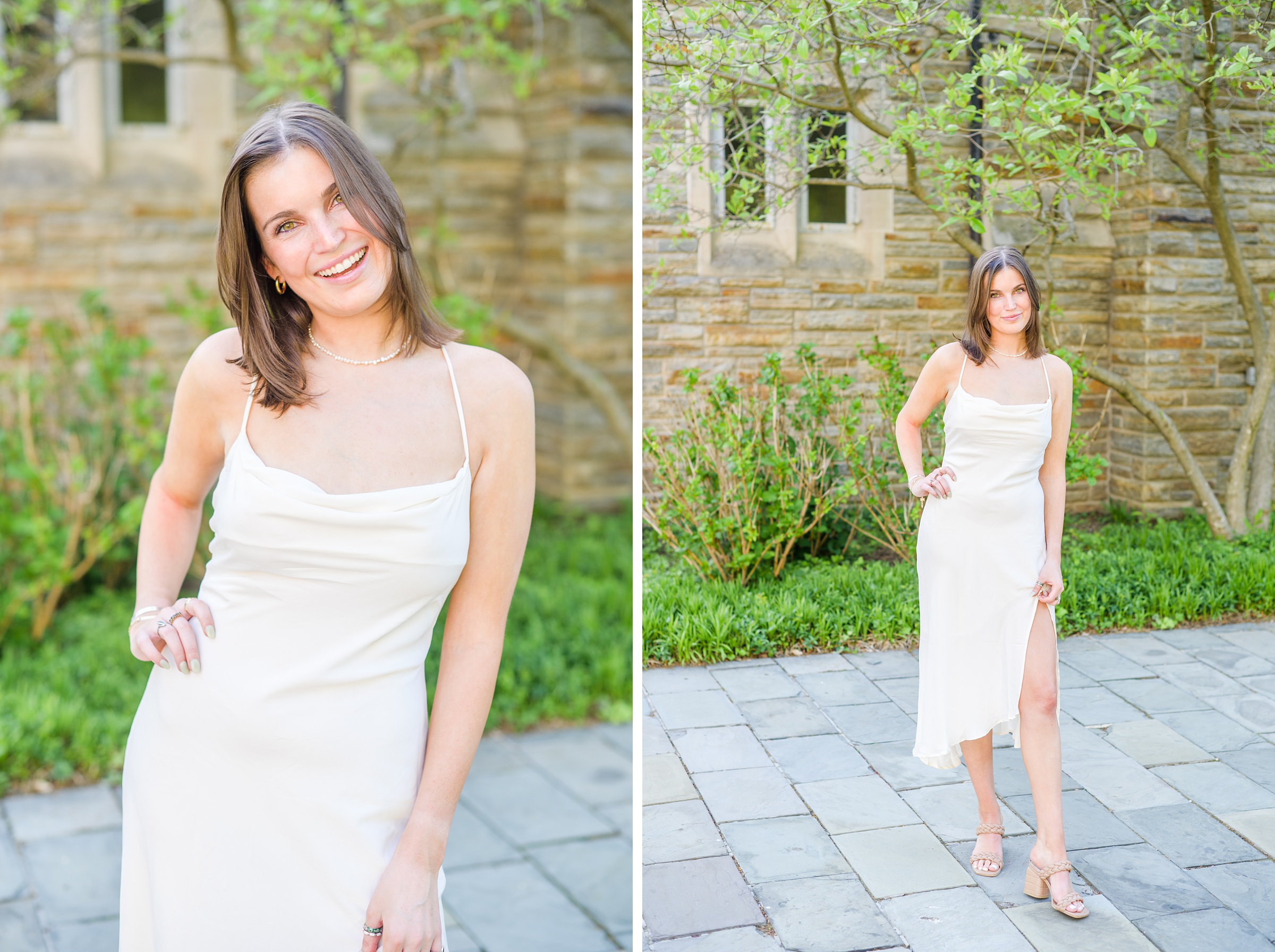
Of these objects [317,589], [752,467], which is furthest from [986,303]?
[317,589]

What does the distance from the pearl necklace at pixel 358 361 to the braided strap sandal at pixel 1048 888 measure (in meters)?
1.09

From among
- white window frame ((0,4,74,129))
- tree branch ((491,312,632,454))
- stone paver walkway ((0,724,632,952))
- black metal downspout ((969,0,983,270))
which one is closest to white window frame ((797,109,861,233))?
black metal downspout ((969,0,983,270))

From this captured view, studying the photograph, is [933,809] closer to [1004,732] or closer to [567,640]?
[1004,732]

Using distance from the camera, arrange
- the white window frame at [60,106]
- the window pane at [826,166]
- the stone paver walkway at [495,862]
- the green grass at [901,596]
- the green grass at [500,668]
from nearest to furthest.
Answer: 1. the green grass at [901,596]
2. the window pane at [826,166]
3. the stone paver walkway at [495,862]
4. the green grass at [500,668]
5. the white window frame at [60,106]

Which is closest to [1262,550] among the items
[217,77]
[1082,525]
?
[1082,525]

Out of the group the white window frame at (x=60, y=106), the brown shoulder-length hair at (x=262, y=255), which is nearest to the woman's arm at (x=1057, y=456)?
the brown shoulder-length hair at (x=262, y=255)

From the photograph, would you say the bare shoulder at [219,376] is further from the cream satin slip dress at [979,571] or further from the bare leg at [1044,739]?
the bare leg at [1044,739]

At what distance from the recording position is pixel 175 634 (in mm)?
1591

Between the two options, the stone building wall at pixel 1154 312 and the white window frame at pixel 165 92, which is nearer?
the stone building wall at pixel 1154 312

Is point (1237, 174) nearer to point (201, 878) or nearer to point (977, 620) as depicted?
point (977, 620)

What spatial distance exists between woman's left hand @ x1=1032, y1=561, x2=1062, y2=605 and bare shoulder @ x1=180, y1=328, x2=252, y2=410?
3.50ft

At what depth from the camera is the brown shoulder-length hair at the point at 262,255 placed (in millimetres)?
1526

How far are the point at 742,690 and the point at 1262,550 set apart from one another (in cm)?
74

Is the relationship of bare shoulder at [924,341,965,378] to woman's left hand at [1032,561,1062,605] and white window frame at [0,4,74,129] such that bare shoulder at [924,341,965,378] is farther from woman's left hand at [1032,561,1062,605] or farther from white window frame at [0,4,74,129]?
white window frame at [0,4,74,129]
